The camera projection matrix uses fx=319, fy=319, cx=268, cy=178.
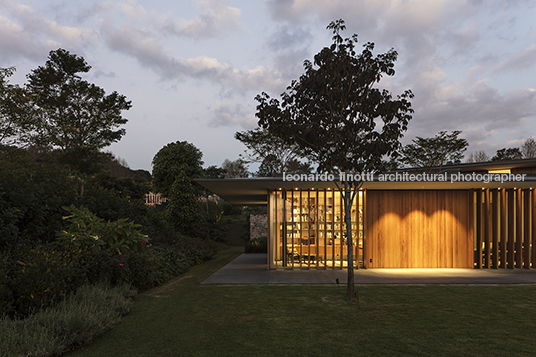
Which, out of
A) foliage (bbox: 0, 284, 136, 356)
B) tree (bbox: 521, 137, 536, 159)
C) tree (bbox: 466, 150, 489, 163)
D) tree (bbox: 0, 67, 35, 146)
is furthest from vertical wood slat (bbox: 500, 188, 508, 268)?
tree (bbox: 466, 150, 489, 163)

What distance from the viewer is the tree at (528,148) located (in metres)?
36.9

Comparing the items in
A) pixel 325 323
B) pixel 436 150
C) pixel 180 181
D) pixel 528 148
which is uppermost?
pixel 528 148

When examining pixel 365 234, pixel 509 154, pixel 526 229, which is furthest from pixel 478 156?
pixel 365 234

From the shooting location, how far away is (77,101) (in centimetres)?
2270

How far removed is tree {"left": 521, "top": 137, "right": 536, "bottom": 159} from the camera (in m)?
36.9

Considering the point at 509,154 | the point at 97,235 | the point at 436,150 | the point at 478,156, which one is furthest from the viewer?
the point at 478,156

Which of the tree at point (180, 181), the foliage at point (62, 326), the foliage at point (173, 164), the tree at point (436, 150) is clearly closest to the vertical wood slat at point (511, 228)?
the foliage at point (62, 326)

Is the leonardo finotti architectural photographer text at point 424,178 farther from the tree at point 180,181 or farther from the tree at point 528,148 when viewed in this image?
the tree at point 528,148

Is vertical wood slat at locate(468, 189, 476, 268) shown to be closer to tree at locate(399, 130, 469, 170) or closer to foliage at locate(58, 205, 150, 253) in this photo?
foliage at locate(58, 205, 150, 253)

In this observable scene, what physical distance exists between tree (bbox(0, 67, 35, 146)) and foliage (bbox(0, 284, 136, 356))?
341 inches

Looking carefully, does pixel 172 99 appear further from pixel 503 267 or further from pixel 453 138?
pixel 453 138

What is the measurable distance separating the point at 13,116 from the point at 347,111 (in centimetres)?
1155

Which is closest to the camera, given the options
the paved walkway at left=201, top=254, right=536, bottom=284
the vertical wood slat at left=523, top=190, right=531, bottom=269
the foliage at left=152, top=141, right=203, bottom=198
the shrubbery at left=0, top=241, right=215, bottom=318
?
the shrubbery at left=0, top=241, right=215, bottom=318

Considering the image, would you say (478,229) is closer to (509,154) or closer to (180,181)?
(180,181)
